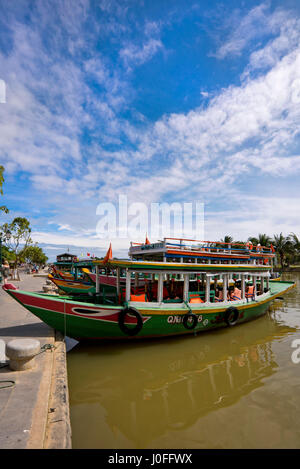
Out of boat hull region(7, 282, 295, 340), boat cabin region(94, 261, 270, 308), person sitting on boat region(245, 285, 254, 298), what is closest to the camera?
boat hull region(7, 282, 295, 340)

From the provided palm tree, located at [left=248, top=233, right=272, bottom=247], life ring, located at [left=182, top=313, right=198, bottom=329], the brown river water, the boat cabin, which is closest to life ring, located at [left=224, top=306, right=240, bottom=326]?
the boat cabin

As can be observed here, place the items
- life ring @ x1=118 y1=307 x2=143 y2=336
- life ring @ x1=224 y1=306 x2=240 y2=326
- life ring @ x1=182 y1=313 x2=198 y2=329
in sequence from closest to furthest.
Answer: life ring @ x1=118 y1=307 x2=143 y2=336
life ring @ x1=182 y1=313 x2=198 y2=329
life ring @ x1=224 y1=306 x2=240 y2=326

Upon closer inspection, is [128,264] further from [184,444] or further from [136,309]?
[184,444]

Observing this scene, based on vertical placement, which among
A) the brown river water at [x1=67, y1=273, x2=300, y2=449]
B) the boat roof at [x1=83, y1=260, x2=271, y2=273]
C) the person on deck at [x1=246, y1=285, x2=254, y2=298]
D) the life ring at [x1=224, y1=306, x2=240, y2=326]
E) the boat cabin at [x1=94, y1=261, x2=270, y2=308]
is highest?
the boat roof at [x1=83, y1=260, x2=271, y2=273]

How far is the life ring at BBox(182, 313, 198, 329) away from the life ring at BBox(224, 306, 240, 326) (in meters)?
1.80

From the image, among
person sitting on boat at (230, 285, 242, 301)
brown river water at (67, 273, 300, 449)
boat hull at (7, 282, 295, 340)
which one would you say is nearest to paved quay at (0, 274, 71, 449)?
brown river water at (67, 273, 300, 449)

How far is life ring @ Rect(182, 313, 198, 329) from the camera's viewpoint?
875 centimetres

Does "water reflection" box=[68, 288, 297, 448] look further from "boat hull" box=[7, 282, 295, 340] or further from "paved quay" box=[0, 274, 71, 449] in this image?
"paved quay" box=[0, 274, 71, 449]

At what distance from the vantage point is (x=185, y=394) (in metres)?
5.72

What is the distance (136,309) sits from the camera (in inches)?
309

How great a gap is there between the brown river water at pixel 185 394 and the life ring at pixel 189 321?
0.68m

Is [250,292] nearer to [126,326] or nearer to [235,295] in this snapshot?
[235,295]

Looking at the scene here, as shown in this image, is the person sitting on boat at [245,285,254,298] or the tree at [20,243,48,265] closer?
the person sitting on boat at [245,285,254,298]

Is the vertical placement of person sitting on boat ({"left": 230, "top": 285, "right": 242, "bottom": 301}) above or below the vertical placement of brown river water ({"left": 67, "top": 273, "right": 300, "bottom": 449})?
above
